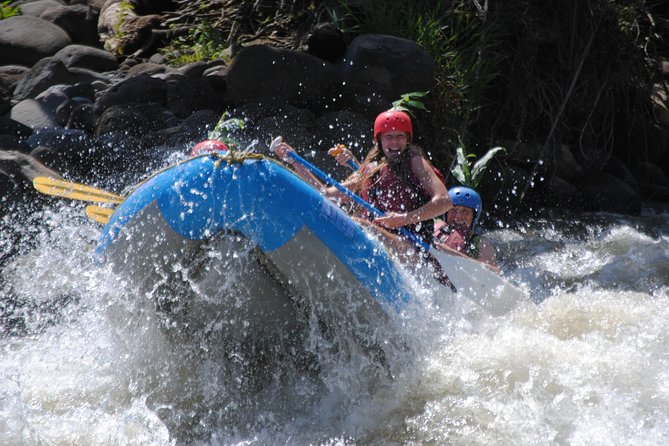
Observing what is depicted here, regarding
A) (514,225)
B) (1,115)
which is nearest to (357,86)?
(514,225)

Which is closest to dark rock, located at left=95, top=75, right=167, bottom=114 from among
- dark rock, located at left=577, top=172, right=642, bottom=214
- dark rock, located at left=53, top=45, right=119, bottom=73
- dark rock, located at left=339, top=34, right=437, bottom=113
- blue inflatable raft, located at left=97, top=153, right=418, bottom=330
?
dark rock, located at left=53, top=45, right=119, bottom=73

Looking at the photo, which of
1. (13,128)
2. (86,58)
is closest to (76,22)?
(86,58)

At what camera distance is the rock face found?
7.02 meters

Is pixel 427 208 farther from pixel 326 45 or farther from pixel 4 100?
A: pixel 4 100

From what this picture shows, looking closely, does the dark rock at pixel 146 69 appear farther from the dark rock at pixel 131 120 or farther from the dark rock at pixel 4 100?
the dark rock at pixel 4 100

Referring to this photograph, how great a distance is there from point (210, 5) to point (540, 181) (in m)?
3.91

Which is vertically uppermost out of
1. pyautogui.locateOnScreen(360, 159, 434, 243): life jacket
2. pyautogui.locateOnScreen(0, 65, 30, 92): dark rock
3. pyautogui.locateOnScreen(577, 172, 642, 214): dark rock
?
pyautogui.locateOnScreen(360, 159, 434, 243): life jacket

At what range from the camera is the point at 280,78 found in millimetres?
7598

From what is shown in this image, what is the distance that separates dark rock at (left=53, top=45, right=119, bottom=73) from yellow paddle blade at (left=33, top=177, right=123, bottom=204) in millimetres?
4250

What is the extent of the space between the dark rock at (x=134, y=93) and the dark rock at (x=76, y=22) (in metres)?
2.55

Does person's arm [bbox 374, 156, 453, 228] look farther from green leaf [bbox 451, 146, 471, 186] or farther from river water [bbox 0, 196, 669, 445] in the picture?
green leaf [bbox 451, 146, 471, 186]

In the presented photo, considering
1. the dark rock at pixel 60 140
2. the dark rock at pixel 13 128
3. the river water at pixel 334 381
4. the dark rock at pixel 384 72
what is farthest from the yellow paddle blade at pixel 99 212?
the dark rock at pixel 384 72

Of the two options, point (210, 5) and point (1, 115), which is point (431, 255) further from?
point (210, 5)

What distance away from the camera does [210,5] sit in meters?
9.34
